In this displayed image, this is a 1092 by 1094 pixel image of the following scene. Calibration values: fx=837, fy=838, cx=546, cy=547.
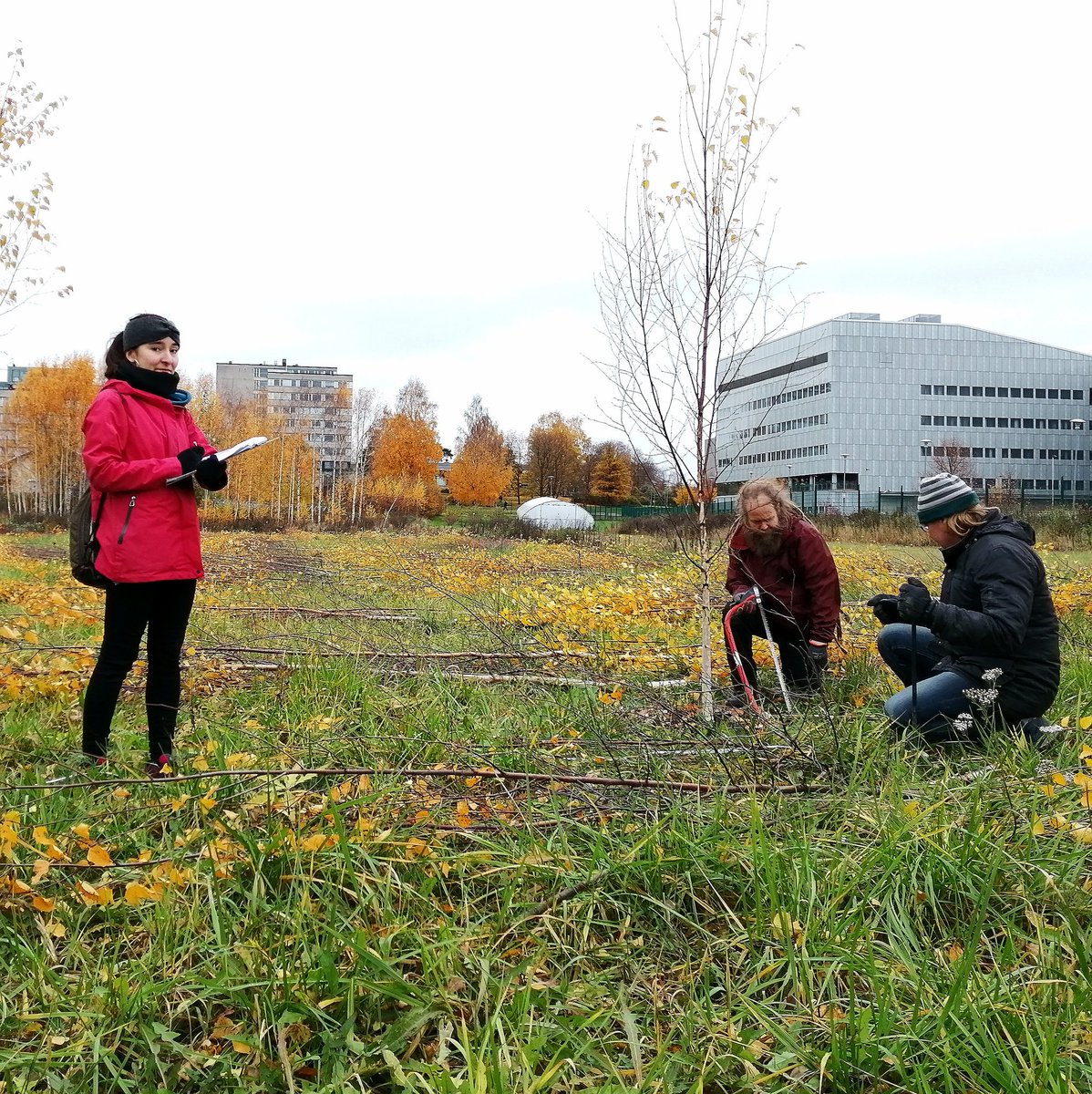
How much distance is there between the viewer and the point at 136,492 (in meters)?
3.05

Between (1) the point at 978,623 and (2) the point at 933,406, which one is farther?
(2) the point at 933,406

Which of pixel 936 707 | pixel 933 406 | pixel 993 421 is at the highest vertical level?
pixel 933 406

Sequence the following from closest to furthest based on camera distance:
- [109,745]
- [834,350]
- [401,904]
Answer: [401,904] < [109,745] < [834,350]

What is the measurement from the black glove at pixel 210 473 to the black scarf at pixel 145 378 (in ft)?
1.21

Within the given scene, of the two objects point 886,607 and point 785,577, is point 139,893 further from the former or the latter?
point 785,577

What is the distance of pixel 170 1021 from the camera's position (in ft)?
5.81

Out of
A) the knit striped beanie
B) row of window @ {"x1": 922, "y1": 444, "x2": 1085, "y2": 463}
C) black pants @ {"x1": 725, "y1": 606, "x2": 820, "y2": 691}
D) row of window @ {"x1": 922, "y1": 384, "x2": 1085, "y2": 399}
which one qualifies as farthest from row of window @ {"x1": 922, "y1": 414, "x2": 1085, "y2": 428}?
the knit striped beanie

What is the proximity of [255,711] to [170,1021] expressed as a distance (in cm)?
215

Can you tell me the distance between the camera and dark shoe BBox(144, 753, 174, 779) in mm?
2914

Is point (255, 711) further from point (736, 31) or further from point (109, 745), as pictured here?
point (736, 31)

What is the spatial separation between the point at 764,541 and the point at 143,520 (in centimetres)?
300

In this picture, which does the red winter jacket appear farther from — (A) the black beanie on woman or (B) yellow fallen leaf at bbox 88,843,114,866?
(B) yellow fallen leaf at bbox 88,843,114,866

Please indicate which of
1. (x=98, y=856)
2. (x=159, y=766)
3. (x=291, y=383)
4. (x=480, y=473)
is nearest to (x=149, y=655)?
(x=159, y=766)

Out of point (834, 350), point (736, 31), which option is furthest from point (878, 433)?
point (736, 31)
